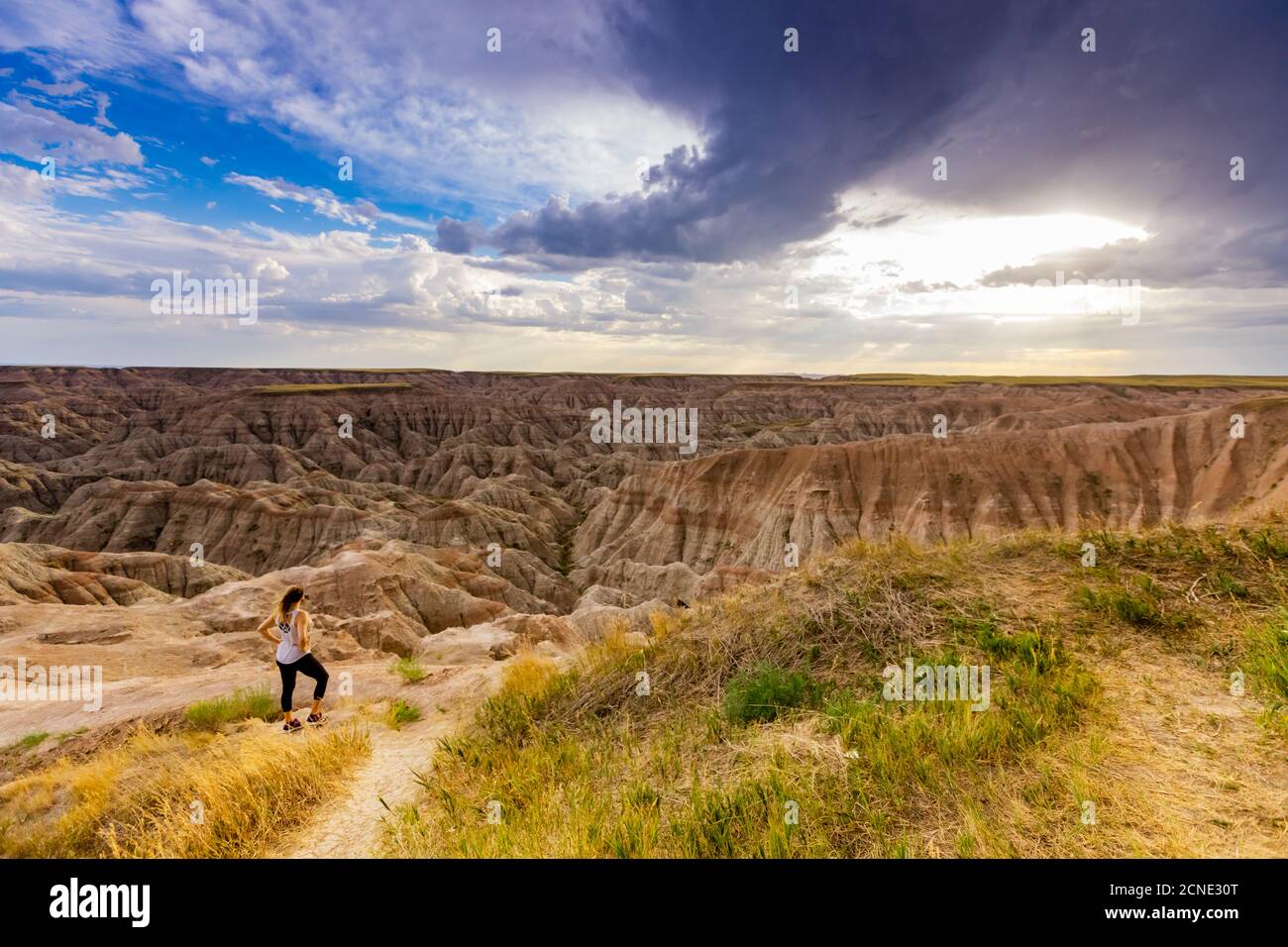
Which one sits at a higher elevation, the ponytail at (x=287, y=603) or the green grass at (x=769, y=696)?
the ponytail at (x=287, y=603)

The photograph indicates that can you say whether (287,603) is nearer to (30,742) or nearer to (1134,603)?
(30,742)

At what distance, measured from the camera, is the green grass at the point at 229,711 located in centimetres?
760

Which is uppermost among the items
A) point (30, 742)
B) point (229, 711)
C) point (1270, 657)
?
point (1270, 657)

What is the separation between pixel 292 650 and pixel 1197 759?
8520 mm

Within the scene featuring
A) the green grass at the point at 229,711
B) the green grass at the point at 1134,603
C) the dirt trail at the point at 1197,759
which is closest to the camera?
the dirt trail at the point at 1197,759

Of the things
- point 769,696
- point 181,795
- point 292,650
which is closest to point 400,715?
point 292,650

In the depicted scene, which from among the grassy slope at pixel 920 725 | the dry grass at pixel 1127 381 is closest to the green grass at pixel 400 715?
the grassy slope at pixel 920 725

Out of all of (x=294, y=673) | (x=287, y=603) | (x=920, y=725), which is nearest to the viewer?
(x=920, y=725)

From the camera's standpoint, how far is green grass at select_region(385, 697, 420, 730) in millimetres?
7379

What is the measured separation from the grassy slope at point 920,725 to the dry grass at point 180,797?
3.57 feet

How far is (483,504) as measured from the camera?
192ft

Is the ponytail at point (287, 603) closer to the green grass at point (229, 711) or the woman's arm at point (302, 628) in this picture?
the woman's arm at point (302, 628)

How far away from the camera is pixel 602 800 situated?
154 inches
